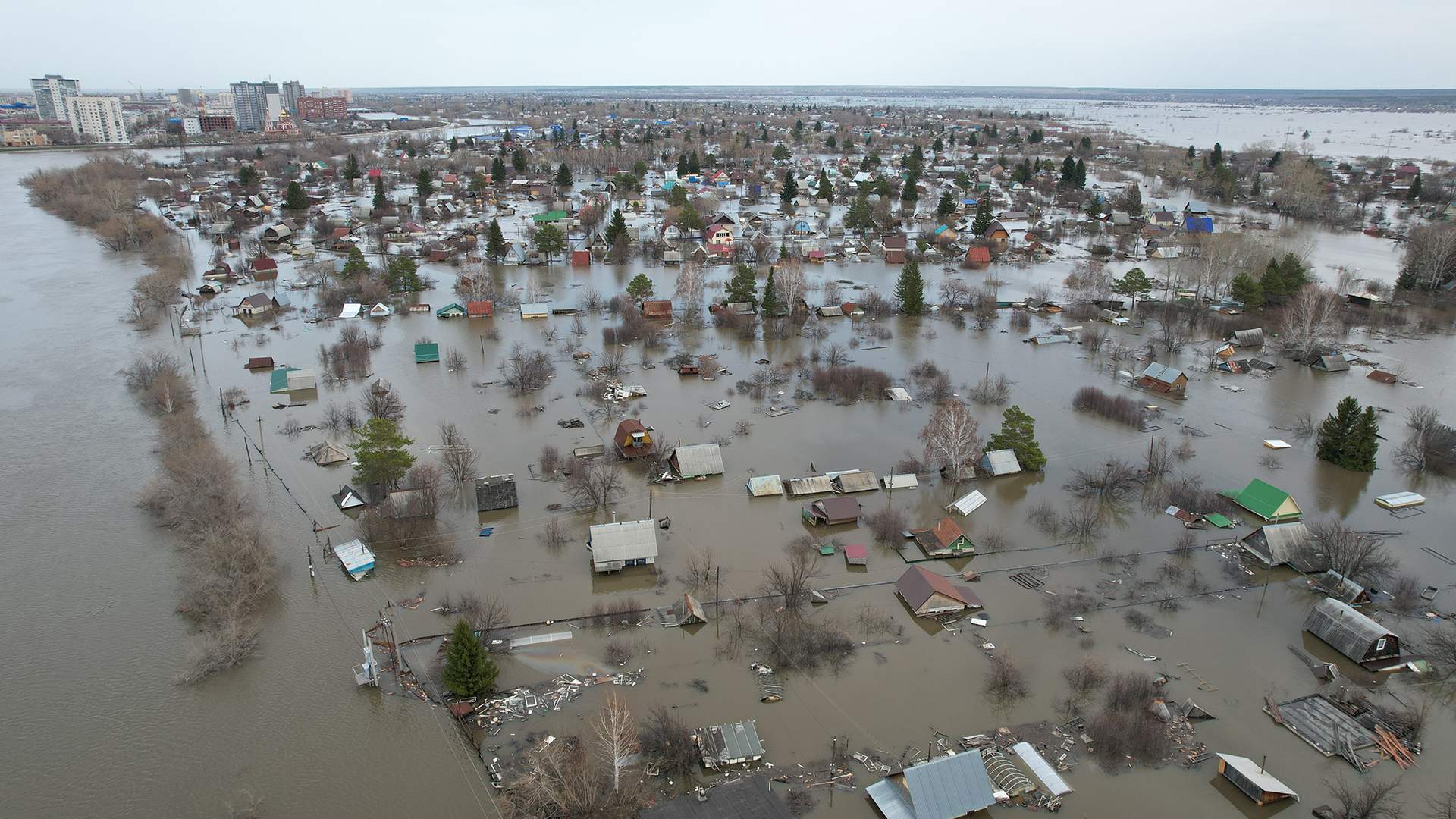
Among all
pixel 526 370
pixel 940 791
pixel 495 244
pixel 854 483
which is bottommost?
pixel 940 791

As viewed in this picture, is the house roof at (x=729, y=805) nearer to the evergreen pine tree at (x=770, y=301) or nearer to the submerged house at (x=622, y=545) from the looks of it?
the submerged house at (x=622, y=545)

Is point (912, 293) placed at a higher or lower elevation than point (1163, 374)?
higher

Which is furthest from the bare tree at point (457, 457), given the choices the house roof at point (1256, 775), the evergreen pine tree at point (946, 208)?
the evergreen pine tree at point (946, 208)

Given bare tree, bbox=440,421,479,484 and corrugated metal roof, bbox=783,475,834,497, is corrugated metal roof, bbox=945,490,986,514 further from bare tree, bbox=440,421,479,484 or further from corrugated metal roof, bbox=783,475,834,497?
bare tree, bbox=440,421,479,484

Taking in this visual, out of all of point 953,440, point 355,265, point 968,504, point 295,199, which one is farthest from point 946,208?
point 295,199

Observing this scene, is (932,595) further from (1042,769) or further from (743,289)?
(743,289)

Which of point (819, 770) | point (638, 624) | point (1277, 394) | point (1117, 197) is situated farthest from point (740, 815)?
point (1117, 197)

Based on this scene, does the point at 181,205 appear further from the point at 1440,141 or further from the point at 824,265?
the point at 1440,141
